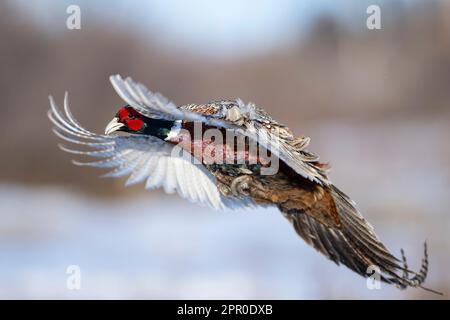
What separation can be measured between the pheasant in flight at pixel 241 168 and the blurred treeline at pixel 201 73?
1.45 m

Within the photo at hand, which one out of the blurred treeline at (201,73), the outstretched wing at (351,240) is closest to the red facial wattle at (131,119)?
the outstretched wing at (351,240)

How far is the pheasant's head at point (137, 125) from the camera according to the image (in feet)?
4.27

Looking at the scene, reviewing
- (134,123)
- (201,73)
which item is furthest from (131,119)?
(201,73)

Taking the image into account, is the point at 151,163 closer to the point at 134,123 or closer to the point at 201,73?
the point at 134,123

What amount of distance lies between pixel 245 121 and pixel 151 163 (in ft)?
0.81

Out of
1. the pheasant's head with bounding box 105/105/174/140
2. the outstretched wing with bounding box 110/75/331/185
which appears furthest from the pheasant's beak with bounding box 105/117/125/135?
the outstretched wing with bounding box 110/75/331/185

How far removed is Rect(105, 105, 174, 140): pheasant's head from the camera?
4.27 ft

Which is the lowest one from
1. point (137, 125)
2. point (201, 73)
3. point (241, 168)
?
point (241, 168)

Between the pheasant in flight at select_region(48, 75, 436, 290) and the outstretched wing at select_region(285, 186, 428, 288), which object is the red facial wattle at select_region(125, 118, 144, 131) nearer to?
the pheasant in flight at select_region(48, 75, 436, 290)

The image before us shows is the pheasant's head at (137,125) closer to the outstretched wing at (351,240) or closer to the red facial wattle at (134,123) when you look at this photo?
the red facial wattle at (134,123)

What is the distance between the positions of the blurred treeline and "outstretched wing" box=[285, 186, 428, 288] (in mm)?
1496

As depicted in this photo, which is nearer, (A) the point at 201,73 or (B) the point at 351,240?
(B) the point at 351,240

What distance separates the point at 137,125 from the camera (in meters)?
1.31

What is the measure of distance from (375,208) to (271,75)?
839 mm
